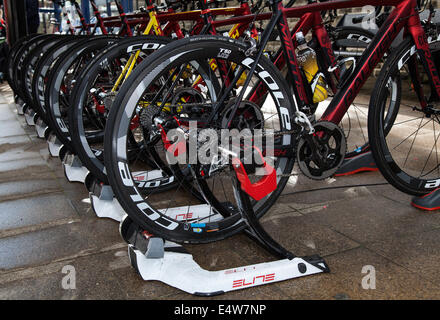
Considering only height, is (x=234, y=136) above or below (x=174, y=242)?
above

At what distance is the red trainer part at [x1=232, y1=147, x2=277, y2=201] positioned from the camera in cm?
175

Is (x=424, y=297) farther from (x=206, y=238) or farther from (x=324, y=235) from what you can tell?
(x=206, y=238)

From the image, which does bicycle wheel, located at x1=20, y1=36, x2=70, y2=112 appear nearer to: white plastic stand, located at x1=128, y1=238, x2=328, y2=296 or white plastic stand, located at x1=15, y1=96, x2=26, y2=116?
white plastic stand, located at x1=15, y1=96, x2=26, y2=116

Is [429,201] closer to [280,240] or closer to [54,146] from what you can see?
[280,240]

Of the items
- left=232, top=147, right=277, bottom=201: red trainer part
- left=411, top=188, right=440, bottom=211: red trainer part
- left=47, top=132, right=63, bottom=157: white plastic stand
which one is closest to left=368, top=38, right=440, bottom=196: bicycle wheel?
left=411, top=188, right=440, bottom=211: red trainer part

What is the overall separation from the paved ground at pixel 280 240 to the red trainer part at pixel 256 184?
0.38 meters

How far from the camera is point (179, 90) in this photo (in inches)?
104

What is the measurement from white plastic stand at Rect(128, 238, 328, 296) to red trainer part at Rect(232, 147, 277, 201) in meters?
0.31

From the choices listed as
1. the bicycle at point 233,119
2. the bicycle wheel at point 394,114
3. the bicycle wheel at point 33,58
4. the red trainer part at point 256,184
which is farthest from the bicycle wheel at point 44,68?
the bicycle wheel at point 394,114

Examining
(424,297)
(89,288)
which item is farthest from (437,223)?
(89,288)

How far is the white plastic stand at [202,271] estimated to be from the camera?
170cm

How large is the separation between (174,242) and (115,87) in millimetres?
1486
